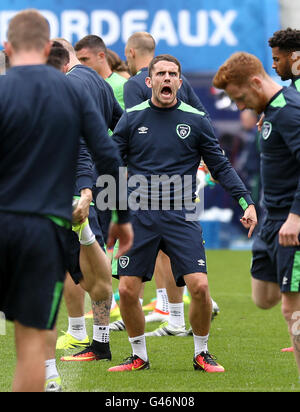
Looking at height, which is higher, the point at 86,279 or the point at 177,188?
the point at 177,188

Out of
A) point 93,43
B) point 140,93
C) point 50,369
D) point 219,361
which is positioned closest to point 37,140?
point 50,369

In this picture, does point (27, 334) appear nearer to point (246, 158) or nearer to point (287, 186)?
point (287, 186)

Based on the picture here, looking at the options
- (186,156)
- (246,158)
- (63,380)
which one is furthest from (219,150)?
(246,158)

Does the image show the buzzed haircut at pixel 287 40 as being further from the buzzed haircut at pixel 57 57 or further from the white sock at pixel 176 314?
the white sock at pixel 176 314

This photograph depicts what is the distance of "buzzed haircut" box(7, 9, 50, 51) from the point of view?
4039 millimetres

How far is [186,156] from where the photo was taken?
253 inches

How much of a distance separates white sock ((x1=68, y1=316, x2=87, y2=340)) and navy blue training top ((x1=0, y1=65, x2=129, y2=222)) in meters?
3.23

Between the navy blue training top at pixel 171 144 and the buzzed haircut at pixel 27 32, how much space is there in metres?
2.39

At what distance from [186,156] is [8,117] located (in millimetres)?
2641

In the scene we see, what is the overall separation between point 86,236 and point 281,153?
1.93 metres

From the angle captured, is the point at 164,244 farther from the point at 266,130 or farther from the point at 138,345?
the point at 266,130

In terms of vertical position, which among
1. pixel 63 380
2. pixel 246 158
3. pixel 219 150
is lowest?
pixel 246 158

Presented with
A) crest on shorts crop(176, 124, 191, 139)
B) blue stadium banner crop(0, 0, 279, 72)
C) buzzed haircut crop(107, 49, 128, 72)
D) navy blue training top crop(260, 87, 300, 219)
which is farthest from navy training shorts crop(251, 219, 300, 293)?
blue stadium banner crop(0, 0, 279, 72)

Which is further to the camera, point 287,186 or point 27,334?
point 287,186
